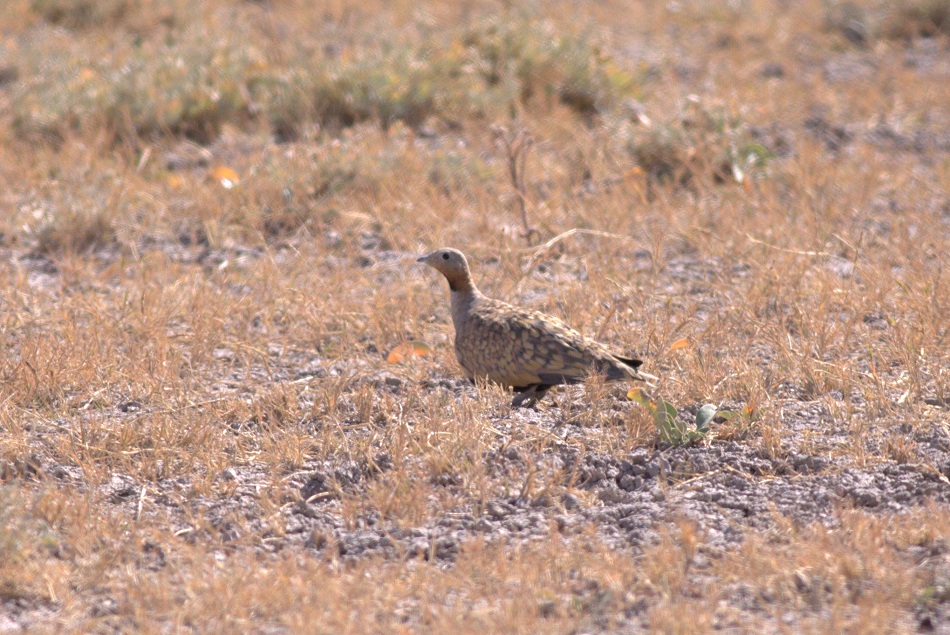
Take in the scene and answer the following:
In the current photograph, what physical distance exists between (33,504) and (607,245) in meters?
3.85

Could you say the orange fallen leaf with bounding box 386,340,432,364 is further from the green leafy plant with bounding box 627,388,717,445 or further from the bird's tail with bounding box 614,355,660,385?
the green leafy plant with bounding box 627,388,717,445

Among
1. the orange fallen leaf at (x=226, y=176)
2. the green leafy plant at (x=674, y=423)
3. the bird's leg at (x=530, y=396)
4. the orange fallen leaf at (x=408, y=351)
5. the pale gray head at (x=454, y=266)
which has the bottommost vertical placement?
the orange fallen leaf at (x=408, y=351)

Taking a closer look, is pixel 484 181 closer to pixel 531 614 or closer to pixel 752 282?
pixel 752 282

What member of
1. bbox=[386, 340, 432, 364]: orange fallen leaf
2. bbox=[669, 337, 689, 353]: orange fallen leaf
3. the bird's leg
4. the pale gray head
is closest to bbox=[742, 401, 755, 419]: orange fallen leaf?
bbox=[669, 337, 689, 353]: orange fallen leaf

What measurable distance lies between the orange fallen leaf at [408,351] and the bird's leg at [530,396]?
72cm

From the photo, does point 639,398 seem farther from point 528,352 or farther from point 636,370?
point 528,352

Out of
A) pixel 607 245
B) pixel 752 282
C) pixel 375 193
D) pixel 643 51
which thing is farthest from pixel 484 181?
pixel 643 51

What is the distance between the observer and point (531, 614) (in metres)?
3.50

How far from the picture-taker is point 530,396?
206 inches

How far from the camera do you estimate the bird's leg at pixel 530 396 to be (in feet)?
17.0

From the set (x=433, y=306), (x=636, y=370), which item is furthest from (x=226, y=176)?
(x=636, y=370)

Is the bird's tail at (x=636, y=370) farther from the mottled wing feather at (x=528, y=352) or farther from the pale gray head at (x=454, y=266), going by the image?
the pale gray head at (x=454, y=266)

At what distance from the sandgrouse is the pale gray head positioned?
240 mm

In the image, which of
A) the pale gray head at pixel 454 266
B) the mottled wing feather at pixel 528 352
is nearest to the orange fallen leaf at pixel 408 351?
the pale gray head at pixel 454 266
